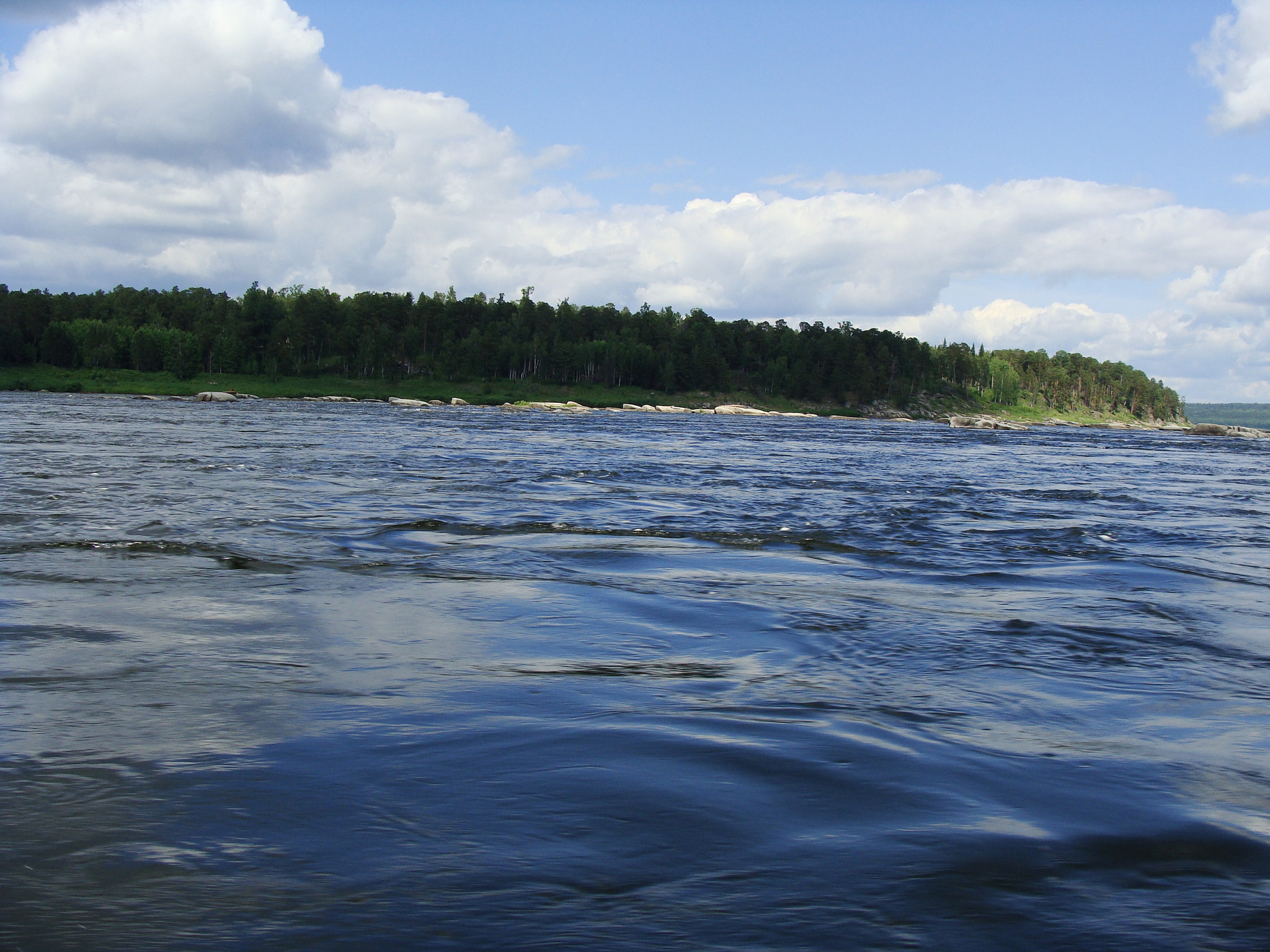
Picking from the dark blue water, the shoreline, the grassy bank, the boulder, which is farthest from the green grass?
the dark blue water

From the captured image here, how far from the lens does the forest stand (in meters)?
122

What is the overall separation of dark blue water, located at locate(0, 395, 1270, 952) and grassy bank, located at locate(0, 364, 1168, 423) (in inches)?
3724

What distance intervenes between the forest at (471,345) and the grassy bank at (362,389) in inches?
127

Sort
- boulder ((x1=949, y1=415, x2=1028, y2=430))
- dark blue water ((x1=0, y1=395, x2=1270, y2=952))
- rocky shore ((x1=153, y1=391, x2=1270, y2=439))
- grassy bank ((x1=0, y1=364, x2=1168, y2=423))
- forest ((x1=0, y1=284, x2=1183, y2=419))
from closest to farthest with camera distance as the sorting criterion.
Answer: dark blue water ((x1=0, y1=395, x2=1270, y2=952)) → rocky shore ((x1=153, y1=391, x2=1270, y2=439)) → boulder ((x1=949, y1=415, x2=1028, y2=430)) → grassy bank ((x1=0, y1=364, x2=1168, y2=423)) → forest ((x1=0, y1=284, x2=1183, y2=419))

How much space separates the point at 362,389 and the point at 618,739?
4541 inches

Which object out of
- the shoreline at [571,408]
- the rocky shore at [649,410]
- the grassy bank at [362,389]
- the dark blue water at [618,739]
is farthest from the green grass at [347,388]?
the dark blue water at [618,739]

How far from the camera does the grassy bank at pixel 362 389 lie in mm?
96875

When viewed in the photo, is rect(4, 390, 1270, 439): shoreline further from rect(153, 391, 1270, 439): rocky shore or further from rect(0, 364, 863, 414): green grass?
rect(0, 364, 863, 414): green grass

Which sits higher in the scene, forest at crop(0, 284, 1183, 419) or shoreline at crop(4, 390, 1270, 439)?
forest at crop(0, 284, 1183, 419)

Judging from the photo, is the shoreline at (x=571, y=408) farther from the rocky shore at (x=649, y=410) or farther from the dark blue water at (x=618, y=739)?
the dark blue water at (x=618, y=739)

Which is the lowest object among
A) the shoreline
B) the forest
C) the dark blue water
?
the dark blue water

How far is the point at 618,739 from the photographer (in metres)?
4.88

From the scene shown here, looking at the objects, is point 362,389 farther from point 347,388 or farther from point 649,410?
point 649,410

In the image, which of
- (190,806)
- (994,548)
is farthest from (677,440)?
(190,806)
